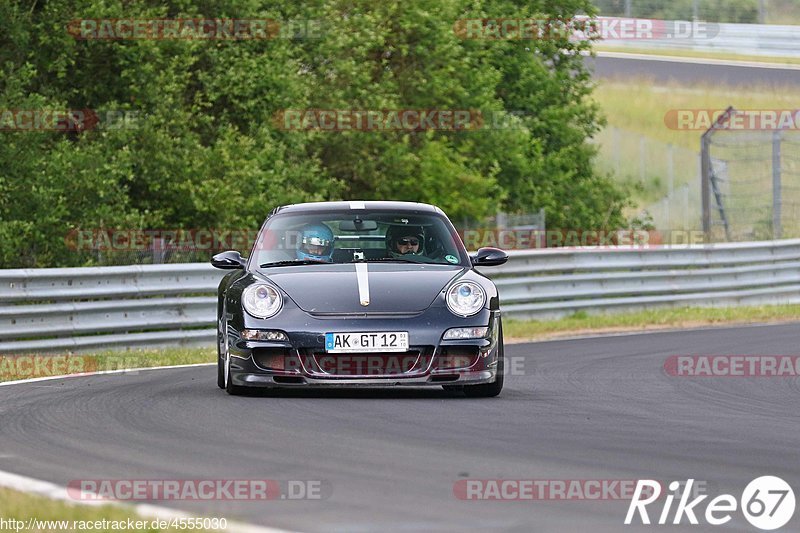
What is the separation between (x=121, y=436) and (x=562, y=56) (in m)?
31.7

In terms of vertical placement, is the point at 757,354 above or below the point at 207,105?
below

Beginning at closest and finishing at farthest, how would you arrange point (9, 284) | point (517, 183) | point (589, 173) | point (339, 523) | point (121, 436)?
point (339, 523) < point (121, 436) < point (9, 284) < point (517, 183) < point (589, 173)

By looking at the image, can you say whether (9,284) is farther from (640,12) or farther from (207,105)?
(640,12)

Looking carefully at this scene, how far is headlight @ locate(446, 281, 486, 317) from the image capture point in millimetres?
10039

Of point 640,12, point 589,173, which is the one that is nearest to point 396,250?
point 589,173

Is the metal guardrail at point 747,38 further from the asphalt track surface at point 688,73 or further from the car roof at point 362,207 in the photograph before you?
the car roof at point 362,207

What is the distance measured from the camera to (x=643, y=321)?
2009cm

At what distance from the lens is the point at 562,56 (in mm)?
38781

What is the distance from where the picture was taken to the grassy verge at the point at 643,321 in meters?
A: 18.9
